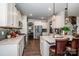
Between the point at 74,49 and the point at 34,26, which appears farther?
the point at 34,26

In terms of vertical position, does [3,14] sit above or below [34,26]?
above

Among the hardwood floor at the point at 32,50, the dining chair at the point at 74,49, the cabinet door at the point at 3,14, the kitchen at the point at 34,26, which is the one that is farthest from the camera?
the hardwood floor at the point at 32,50

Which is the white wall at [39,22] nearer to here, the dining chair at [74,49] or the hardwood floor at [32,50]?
the hardwood floor at [32,50]

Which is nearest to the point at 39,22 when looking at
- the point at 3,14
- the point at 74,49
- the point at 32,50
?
the point at 32,50

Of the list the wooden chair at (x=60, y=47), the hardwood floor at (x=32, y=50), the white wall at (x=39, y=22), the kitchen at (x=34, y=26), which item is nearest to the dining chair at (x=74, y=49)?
the kitchen at (x=34, y=26)

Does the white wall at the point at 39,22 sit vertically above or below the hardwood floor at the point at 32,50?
above

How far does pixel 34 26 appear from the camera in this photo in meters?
15.2

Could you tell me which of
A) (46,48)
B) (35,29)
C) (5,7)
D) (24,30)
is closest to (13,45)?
(5,7)

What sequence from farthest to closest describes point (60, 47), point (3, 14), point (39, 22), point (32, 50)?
1. point (39, 22)
2. point (32, 50)
3. point (60, 47)
4. point (3, 14)

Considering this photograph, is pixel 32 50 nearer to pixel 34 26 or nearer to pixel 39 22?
pixel 34 26

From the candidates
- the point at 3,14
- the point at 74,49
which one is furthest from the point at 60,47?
the point at 3,14

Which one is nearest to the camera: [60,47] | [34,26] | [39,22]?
[60,47]

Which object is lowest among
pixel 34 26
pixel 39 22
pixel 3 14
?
pixel 34 26

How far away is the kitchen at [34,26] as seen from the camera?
Answer: 10.6 feet
